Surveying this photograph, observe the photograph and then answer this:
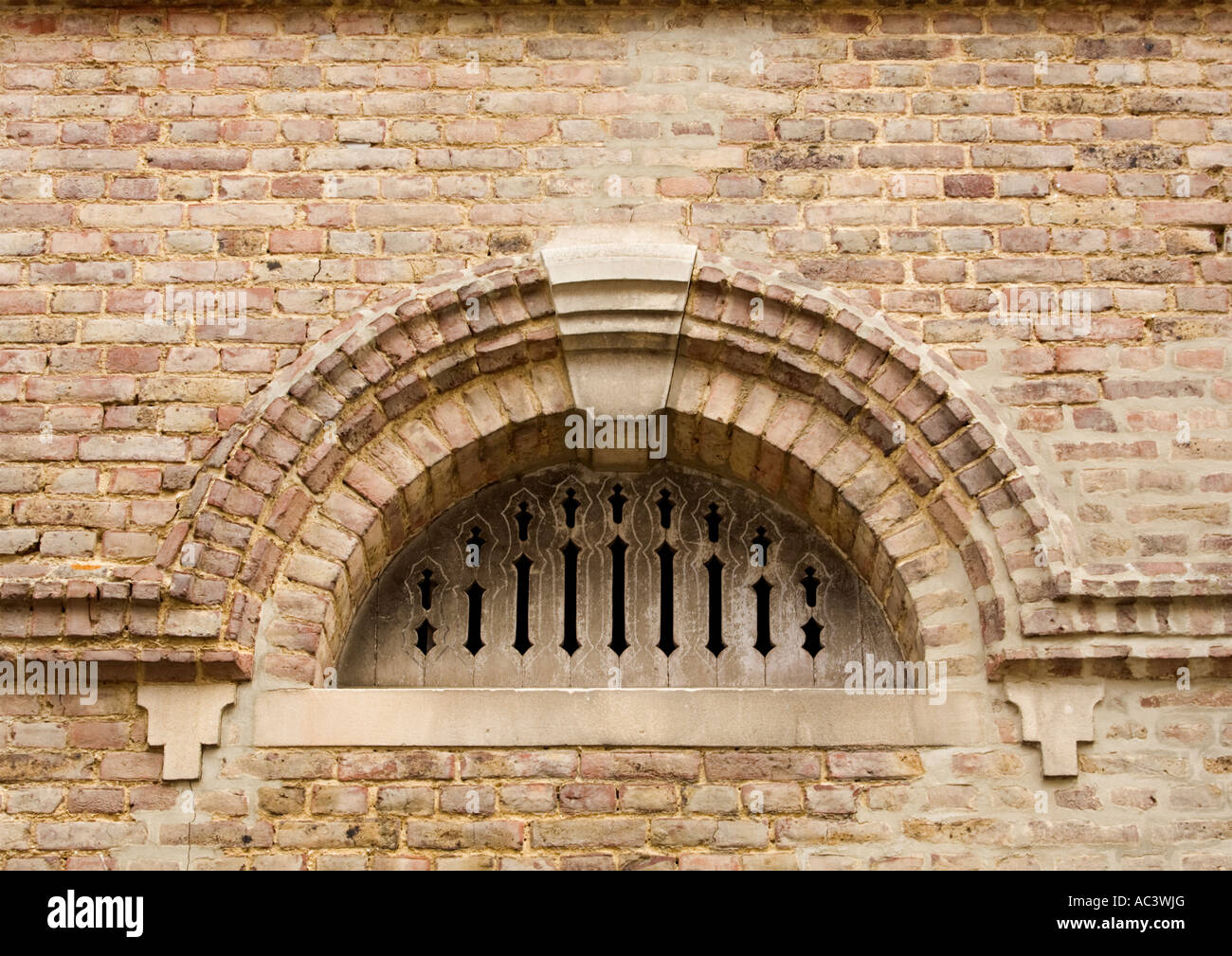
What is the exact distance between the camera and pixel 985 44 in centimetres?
586

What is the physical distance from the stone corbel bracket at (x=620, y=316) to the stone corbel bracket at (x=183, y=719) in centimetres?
162

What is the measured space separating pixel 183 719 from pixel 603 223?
226cm

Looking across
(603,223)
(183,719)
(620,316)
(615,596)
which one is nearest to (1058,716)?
(615,596)

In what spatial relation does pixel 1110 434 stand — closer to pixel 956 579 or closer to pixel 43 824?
pixel 956 579

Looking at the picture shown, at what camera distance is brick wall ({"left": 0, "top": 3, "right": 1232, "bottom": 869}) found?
16.7ft

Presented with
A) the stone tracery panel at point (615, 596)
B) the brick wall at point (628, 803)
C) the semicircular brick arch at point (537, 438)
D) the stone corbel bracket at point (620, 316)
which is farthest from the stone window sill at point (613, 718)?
the stone corbel bracket at point (620, 316)

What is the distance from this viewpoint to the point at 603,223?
568cm

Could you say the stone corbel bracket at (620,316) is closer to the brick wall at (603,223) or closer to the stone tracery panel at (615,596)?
the brick wall at (603,223)

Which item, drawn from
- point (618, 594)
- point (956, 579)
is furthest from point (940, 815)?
point (618, 594)

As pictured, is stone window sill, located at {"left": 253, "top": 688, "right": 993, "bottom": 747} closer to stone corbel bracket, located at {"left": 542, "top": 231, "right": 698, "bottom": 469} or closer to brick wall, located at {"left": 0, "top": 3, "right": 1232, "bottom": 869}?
brick wall, located at {"left": 0, "top": 3, "right": 1232, "bottom": 869}

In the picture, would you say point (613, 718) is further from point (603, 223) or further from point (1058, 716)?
point (603, 223)

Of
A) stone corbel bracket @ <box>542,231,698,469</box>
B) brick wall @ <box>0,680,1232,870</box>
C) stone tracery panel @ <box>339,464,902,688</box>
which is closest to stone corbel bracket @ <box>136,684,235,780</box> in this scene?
brick wall @ <box>0,680,1232,870</box>

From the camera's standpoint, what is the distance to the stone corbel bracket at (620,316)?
5.54m

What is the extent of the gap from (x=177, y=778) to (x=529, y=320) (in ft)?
6.42
